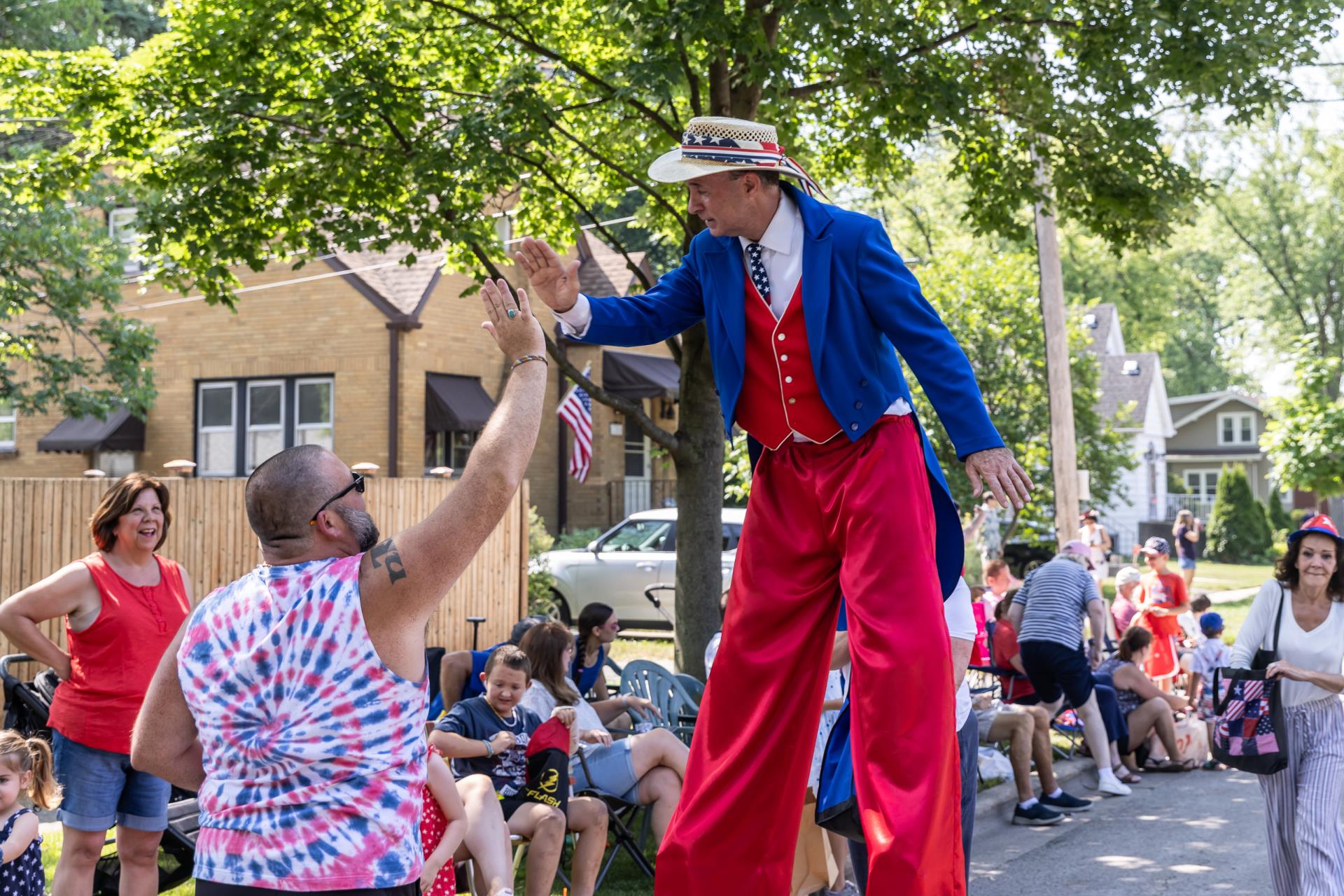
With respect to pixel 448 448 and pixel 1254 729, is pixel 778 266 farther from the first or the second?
pixel 448 448

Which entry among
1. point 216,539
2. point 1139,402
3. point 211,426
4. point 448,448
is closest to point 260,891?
point 216,539

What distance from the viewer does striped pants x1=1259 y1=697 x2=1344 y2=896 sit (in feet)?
18.9

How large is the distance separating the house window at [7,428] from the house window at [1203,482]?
4761 cm

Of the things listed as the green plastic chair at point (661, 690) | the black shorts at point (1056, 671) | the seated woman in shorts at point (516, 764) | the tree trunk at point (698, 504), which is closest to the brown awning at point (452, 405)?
the tree trunk at point (698, 504)

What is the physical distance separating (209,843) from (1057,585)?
8353 mm

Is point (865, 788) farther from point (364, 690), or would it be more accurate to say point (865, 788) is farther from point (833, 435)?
point (364, 690)

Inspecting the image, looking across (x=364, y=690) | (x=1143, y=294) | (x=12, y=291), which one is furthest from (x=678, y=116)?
(x=1143, y=294)

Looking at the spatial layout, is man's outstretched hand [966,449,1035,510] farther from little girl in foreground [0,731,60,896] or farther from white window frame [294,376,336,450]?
white window frame [294,376,336,450]

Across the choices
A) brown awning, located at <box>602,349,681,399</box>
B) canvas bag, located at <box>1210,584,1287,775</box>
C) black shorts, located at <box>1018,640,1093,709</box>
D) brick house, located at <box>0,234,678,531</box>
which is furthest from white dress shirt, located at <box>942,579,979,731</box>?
brown awning, located at <box>602,349,681,399</box>

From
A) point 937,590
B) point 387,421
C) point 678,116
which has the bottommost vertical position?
point 937,590

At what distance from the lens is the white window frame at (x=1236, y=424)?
191 feet

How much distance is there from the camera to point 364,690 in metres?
2.62

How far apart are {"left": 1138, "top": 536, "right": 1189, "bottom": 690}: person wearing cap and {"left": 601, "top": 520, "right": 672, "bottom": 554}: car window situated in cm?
588

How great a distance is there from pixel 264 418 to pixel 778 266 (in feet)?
64.8
